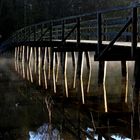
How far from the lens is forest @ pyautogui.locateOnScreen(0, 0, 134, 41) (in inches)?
2606

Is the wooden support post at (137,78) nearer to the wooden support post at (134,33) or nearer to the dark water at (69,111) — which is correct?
the dark water at (69,111)

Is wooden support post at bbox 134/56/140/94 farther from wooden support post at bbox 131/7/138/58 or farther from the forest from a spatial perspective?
the forest

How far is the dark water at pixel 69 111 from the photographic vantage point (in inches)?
464

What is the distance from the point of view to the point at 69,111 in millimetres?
14609

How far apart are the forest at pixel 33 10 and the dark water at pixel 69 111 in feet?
141

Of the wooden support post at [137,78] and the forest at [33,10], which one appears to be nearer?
the wooden support post at [137,78]

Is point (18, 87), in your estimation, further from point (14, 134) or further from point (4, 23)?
point (4, 23)

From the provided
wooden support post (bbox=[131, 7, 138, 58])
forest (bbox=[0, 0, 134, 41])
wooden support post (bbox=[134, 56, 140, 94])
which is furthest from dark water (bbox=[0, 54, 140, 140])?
forest (bbox=[0, 0, 134, 41])

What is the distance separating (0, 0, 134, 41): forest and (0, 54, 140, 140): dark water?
42.9 m

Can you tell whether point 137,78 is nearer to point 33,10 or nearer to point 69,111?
point 69,111

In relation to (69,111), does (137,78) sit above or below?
above

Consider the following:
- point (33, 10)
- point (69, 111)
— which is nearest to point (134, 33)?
point (69, 111)

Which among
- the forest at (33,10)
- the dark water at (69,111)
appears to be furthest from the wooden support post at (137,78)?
the forest at (33,10)

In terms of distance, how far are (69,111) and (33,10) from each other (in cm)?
5867
